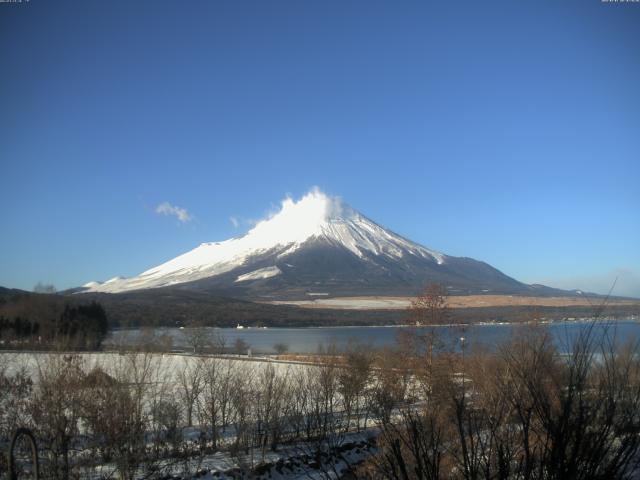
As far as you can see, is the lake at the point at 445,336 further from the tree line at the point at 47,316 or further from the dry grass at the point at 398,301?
the dry grass at the point at 398,301

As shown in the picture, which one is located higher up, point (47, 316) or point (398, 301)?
point (47, 316)

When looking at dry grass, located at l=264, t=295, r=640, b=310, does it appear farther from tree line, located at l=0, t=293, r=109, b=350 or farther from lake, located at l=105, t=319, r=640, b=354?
tree line, located at l=0, t=293, r=109, b=350

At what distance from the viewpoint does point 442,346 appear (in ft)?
72.8

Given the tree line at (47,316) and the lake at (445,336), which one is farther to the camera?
the tree line at (47,316)

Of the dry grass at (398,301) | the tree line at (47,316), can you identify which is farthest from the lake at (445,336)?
the dry grass at (398,301)

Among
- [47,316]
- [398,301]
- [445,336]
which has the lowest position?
[398,301]

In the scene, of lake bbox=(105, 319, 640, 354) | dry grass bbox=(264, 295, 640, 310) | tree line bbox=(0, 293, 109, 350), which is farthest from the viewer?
dry grass bbox=(264, 295, 640, 310)

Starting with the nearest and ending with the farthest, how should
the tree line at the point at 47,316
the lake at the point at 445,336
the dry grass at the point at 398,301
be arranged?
the lake at the point at 445,336, the tree line at the point at 47,316, the dry grass at the point at 398,301

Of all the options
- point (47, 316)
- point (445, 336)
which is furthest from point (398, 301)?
point (445, 336)

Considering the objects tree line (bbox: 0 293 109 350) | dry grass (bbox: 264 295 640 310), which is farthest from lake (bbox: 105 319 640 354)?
dry grass (bbox: 264 295 640 310)

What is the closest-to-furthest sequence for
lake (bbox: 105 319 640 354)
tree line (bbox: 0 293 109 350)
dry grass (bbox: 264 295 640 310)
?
1. lake (bbox: 105 319 640 354)
2. tree line (bbox: 0 293 109 350)
3. dry grass (bbox: 264 295 640 310)

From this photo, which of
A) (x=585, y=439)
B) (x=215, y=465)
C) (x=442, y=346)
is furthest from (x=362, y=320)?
(x=585, y=439)

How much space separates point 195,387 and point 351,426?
6105mm

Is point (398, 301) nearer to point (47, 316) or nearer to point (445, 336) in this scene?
point (47, 316)
